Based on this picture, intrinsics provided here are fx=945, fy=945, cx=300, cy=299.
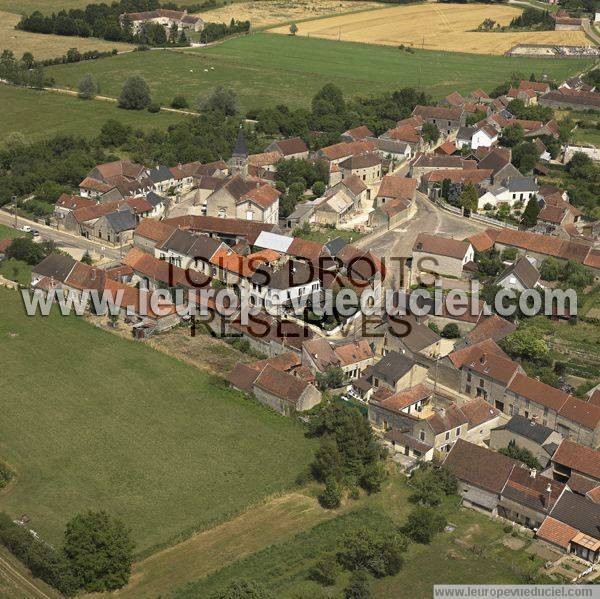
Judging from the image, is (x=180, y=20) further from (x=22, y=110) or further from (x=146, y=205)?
(x=146, y=205)

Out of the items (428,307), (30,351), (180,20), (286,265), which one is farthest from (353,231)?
(180,20)

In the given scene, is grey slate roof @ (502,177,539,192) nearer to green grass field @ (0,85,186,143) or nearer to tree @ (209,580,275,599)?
green grass field @ (0,85,186,143)

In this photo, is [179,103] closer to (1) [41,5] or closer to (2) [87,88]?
(2) [87,88]

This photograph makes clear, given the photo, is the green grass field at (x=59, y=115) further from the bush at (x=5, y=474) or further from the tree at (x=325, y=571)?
the tree at (x=325, y=571)

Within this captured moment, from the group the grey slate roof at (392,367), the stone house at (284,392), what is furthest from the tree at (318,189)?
the stone house at (284,392)

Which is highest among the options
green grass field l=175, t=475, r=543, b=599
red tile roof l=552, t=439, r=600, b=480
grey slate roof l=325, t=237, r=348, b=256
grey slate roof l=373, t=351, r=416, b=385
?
grey slate roof l=325, t=237, r=348, b=256

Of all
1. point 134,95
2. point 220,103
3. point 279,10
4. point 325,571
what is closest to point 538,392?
point 325,571

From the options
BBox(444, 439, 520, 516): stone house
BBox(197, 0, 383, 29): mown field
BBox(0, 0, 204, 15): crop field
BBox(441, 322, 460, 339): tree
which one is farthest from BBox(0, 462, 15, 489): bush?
BBox(0, 0, 204, 15): crop field
